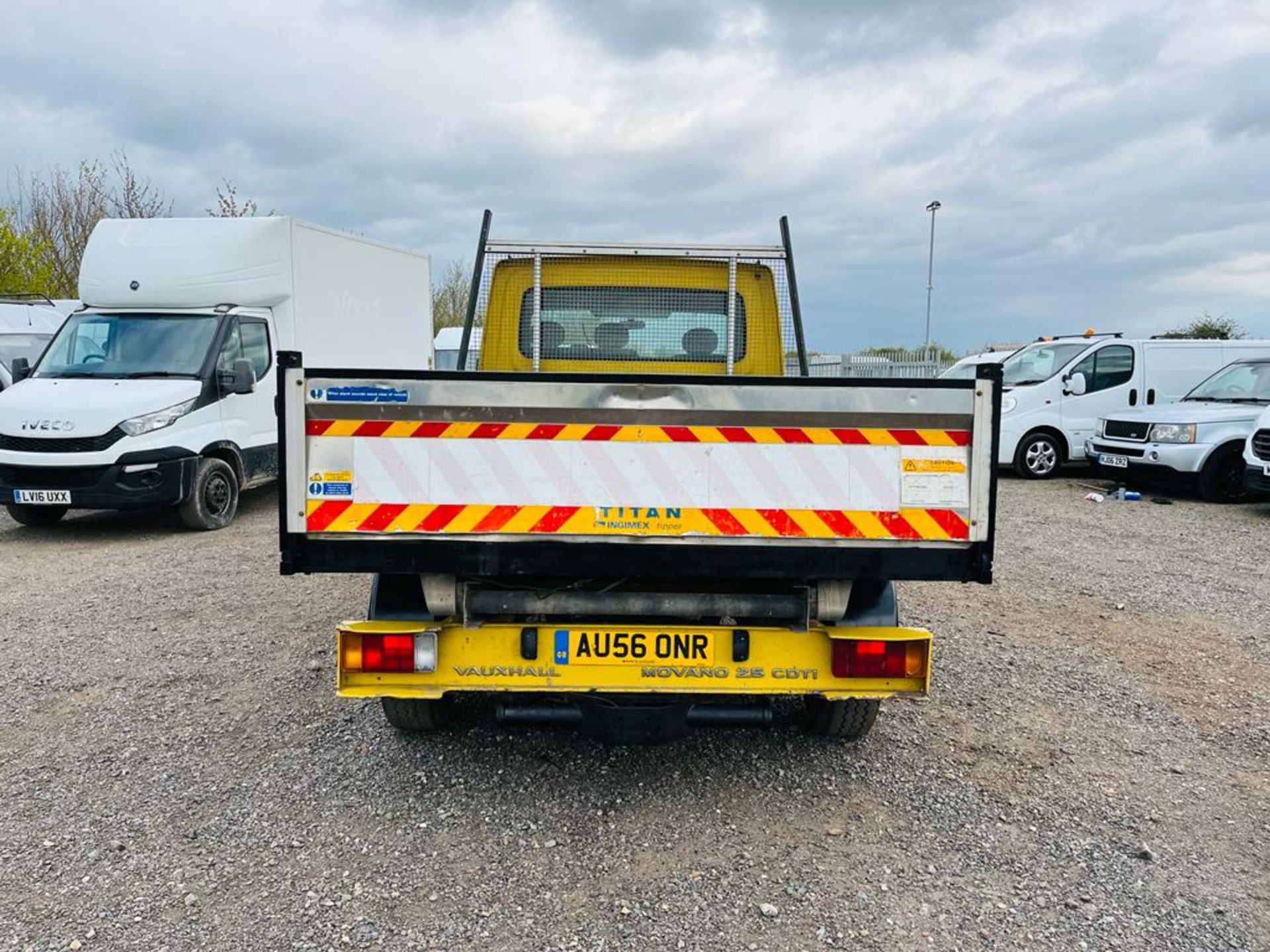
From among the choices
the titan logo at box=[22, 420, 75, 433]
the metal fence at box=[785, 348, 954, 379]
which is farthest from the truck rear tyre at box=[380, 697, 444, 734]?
the metal fence at box=[785, 348, 954, 379]

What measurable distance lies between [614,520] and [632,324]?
92.9 inches

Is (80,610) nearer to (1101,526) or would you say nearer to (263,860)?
(263,860)

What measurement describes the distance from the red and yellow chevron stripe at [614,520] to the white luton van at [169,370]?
626cm

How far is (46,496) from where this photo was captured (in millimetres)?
8195

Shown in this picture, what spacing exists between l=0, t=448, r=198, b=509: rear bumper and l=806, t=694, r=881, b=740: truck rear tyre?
6784 millimetres

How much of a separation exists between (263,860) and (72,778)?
1.20 metres

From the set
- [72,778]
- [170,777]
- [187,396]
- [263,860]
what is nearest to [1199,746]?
[263,860]

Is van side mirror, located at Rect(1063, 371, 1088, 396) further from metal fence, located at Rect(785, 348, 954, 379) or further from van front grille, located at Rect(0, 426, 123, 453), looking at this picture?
van front grille, located at Rect(0, 426, 123, 453)

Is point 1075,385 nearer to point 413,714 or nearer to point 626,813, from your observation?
point 626,813

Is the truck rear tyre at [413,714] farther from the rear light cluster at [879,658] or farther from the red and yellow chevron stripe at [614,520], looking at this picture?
the rear light cluster at [879,658]

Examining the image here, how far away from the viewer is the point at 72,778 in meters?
3.69

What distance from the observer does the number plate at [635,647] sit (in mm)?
3240

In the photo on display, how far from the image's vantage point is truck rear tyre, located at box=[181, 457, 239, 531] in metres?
8.67

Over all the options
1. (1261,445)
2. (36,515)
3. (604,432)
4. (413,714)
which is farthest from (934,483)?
(36,515)
